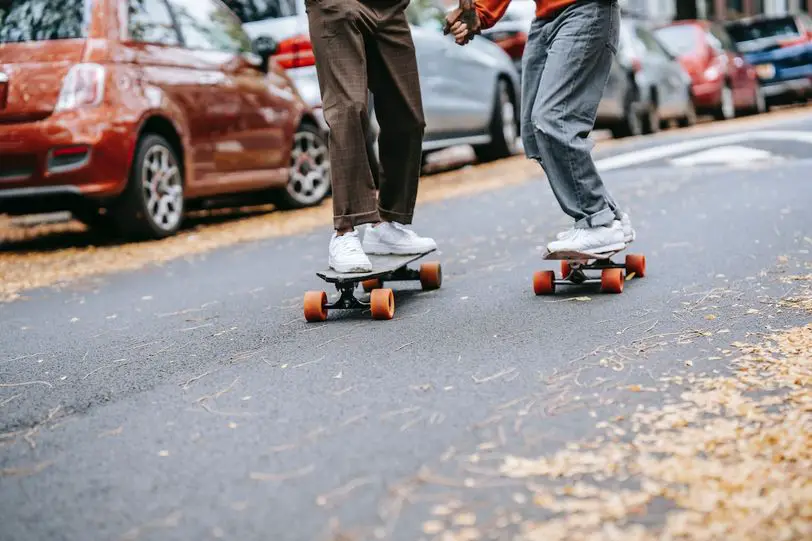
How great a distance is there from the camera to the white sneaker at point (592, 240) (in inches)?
200

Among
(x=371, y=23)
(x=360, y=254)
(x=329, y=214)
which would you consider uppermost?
(x=371, y=23)

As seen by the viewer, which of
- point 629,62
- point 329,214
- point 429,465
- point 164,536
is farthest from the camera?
point 629,62

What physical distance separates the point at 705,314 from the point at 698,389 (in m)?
1.16

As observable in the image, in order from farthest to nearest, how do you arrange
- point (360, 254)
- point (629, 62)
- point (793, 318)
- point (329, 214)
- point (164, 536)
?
point (629, 62)
point (329, 214)
point (360, 254)
point (793, 318)
point (164, 536)

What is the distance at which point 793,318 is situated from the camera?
441 cm

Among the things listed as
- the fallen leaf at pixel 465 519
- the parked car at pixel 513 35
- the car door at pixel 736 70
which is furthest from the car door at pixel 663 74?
the fallen leaf at pixel 465 519

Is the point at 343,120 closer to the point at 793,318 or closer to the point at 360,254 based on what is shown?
the point at 360,254

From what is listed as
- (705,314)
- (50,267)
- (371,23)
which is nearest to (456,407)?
(705,314)

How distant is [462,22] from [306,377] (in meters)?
1.98

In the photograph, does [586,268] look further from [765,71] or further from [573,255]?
[765,71]

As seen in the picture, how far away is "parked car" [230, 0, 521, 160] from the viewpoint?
10.7 m

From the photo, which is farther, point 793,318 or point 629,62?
point 629,62

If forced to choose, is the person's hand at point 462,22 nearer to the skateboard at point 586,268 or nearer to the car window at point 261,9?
the skateboard at point 586,268

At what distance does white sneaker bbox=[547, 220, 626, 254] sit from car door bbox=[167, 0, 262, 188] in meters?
4.57
